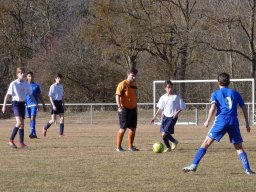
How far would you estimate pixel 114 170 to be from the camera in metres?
10.8

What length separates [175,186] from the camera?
9.07m

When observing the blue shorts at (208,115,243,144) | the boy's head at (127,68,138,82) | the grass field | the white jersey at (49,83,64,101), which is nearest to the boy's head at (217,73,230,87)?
the blue shorts at (208,115,243,144)

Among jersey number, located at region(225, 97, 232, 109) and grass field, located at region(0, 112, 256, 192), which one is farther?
jersey number, located at region(225, 97, 232, 109)

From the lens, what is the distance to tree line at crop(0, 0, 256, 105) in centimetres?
3412

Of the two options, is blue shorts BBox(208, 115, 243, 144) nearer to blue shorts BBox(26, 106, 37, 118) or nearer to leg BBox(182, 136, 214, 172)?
leg BBox(182, 136, 214, 172)

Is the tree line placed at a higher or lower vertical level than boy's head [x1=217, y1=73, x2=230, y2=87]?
higher

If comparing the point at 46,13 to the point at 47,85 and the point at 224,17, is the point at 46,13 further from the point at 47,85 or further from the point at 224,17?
the point at 224,17

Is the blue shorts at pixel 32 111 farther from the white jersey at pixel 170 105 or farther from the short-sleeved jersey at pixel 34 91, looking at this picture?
the white jersey at pixel 170 105

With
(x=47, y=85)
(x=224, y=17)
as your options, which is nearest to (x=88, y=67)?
(x=47, y=85)

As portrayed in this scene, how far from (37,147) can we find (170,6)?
2204 cm

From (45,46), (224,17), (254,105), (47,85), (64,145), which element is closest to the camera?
(64,145)

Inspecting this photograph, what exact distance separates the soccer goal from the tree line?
0.22 feet

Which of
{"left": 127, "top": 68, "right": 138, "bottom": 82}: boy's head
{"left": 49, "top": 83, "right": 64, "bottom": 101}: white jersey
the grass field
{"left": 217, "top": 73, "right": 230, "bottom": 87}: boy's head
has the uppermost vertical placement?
{"left": 127, "top": 68, "right": 138, "bottom": 82}: boy's head

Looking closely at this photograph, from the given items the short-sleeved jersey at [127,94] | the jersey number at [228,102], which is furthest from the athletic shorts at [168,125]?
the jersey number at [228,102]
